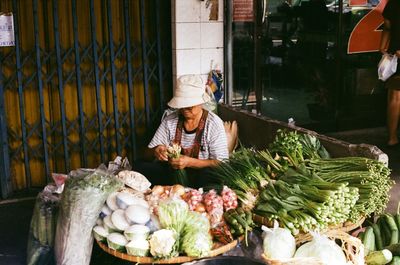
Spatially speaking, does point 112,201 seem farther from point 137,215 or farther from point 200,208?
point 200,208

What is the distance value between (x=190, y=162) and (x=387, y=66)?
12.2ft

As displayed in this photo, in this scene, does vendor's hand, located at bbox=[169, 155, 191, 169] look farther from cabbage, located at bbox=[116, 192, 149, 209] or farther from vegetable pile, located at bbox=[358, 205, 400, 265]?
vegetable pile, located at bbox=[358, 205, 400, 265]

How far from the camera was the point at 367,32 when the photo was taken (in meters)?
7.91

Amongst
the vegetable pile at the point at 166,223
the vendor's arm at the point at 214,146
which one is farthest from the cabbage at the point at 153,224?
the vendor's arm at the point at 214,146

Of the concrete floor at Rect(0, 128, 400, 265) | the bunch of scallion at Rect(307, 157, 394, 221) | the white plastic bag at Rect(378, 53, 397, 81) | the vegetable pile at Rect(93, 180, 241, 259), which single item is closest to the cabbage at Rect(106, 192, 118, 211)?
the vegetable pile at Rect(93, 180, 241, 259)

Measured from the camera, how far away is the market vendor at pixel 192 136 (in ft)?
15.5

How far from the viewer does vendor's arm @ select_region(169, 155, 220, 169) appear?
4609mm

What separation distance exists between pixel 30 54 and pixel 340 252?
148 inches

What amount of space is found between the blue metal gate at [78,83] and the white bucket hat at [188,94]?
139 cm

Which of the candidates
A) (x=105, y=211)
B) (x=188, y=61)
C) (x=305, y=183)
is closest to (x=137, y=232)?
(x=105, y=211)

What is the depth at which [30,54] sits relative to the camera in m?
5.70

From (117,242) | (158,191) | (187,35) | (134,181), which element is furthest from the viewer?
(187,35)

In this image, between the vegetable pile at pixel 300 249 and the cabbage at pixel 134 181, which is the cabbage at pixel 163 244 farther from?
the cabbage at pixel 134 181

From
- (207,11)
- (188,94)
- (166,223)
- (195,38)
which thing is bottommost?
(166,223)
